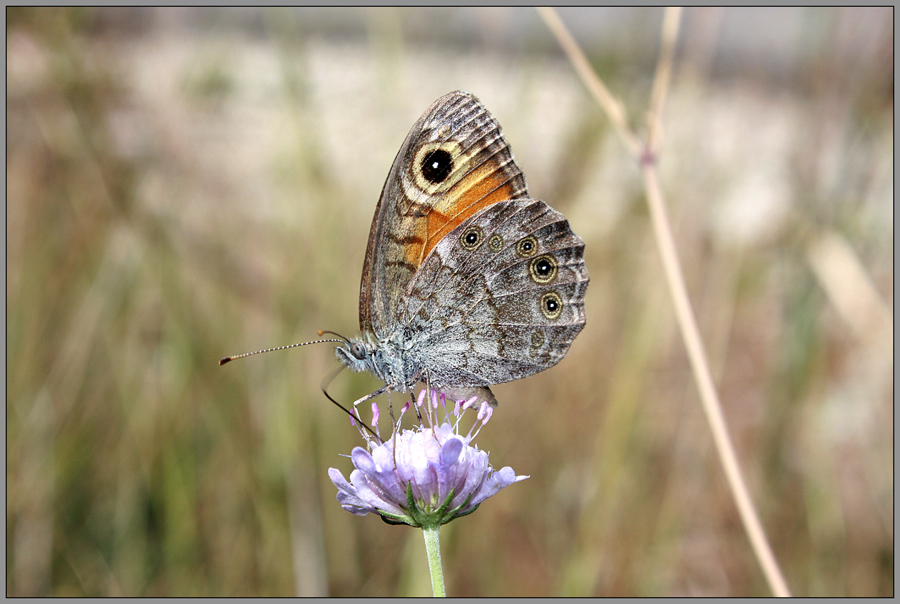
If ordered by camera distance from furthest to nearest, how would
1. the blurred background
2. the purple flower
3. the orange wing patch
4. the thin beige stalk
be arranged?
1. the blurred background
2. the orange wing patch
3. the thin beige stalk
4. the purple flower

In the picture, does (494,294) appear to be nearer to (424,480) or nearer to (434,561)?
(424,480)

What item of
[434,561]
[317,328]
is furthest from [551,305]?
[317,328]

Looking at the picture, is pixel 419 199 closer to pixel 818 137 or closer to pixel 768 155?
pixel 818 137

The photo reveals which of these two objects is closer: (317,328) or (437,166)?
(437,166)

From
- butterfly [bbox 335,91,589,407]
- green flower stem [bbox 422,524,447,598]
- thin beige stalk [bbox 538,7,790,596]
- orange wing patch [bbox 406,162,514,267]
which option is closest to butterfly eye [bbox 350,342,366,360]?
butterfly [bbox 335,91,589,407]

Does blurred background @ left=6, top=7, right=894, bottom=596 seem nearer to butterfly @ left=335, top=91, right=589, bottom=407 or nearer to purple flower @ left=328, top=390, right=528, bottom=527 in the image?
butterfly @ left=335, top=91, right=589, bottom=407

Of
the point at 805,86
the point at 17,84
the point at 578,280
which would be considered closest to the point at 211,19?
the point at 17,84

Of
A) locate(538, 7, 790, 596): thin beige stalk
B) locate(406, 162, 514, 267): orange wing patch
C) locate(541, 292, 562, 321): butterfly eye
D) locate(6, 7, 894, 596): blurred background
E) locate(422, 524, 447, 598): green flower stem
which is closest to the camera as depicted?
locate(422, 524, 447, 598): green flower stem
